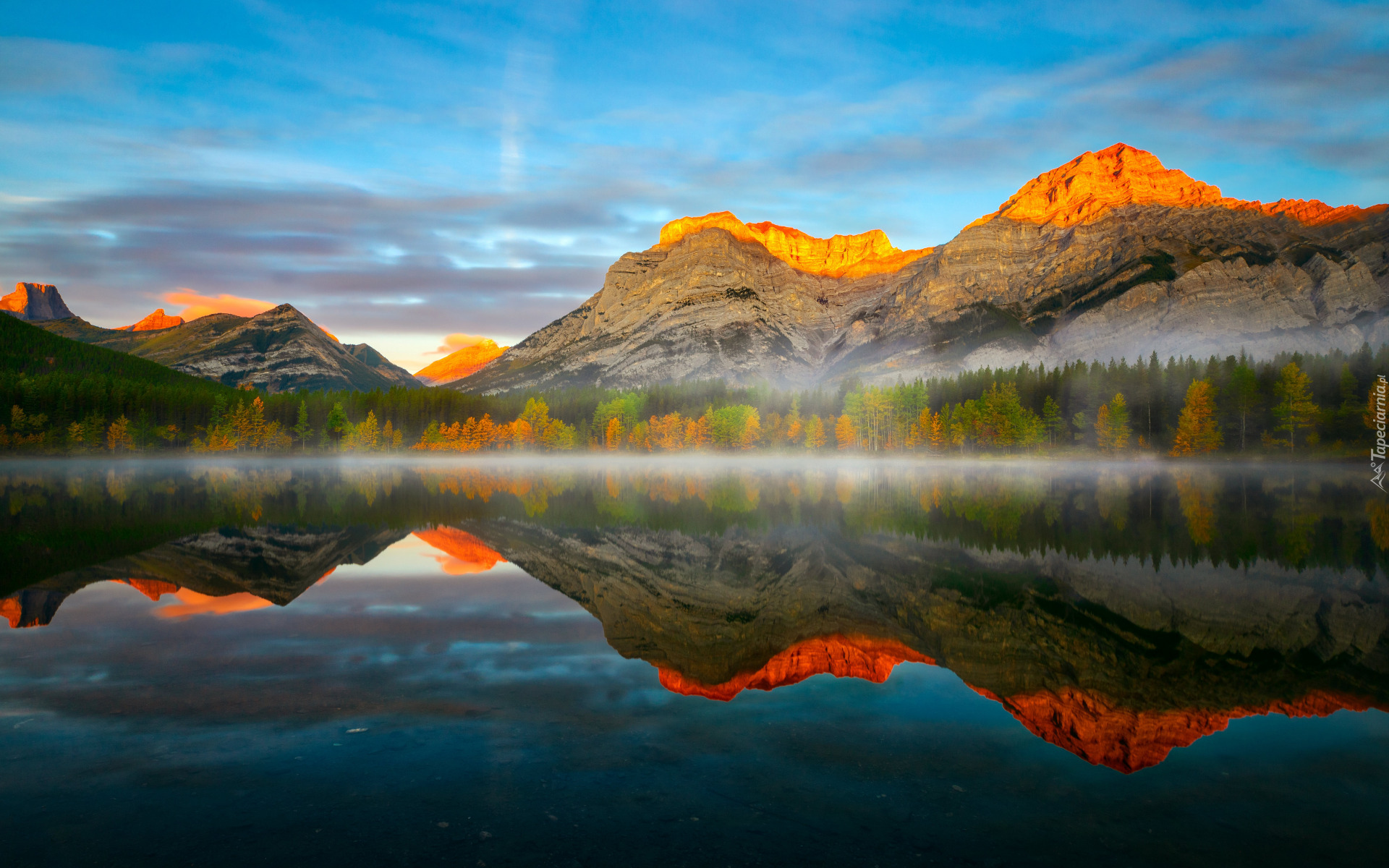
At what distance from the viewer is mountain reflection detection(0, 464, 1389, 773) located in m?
13.0

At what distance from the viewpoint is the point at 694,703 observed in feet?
39.5

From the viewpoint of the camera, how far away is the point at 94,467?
109750 mm

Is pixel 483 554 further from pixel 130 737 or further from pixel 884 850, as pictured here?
pixel 884 850

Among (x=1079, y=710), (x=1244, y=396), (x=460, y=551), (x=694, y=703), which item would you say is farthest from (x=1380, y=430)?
(x=694, y=703)

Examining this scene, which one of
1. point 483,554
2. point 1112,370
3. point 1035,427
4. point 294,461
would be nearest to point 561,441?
point 294,461

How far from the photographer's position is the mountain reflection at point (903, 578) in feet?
42.5

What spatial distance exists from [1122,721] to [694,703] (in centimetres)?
719

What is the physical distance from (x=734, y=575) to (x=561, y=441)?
520ft

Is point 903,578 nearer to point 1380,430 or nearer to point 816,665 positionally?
point 816,665

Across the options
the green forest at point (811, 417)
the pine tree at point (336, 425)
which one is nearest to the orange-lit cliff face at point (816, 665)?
the green forest at point (811, 417)

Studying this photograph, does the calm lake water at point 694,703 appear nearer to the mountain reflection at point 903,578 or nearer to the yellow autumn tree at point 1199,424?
the mountain reflection at point 903,578

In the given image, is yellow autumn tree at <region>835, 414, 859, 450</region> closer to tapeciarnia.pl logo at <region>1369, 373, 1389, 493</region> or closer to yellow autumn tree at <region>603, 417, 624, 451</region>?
yellow autumn tree at <region>603, 417, 624, 451</region>

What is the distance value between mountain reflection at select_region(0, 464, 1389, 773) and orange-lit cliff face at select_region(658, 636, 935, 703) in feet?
0.22

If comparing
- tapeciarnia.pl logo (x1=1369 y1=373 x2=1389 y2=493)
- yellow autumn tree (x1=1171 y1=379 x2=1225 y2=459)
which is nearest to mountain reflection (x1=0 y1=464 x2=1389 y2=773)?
tapeciarnia.pl logo (x1=1369 y1=373 x2=1389 y2=493)
